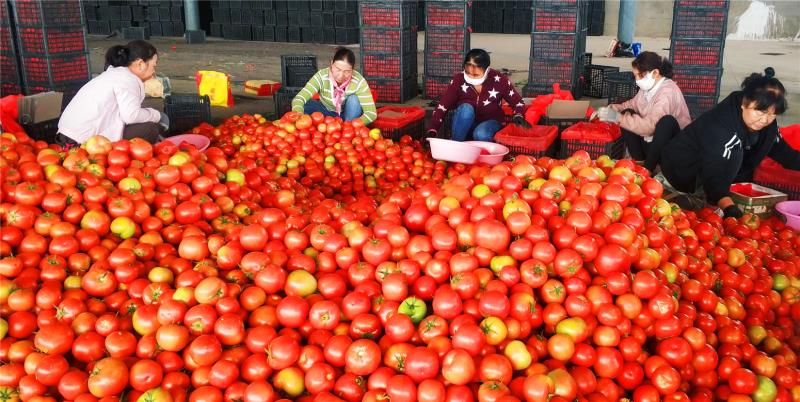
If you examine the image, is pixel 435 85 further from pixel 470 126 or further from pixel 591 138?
pixel 591 138

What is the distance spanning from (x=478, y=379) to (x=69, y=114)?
394 centimetres

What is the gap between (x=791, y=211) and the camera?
4016 millimetres

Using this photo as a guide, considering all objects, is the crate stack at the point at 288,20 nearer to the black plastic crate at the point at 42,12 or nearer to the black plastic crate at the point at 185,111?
the black plastic crate at the point at 42,12

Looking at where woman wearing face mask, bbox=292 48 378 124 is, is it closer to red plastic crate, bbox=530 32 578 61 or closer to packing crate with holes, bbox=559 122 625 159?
packing crate with holes, bbox=559 122 625 159

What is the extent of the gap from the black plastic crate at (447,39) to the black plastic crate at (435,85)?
0.40 metres

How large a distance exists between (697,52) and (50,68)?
746 cm

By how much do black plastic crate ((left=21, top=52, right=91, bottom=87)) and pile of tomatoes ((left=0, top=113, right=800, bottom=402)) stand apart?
4782 mm

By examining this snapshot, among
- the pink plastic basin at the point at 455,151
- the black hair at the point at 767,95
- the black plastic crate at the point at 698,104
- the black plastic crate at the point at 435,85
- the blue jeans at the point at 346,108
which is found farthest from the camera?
the black plastic crate at the point at 435,85

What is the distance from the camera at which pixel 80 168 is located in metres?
2.83

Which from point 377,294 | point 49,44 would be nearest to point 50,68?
point 49,44

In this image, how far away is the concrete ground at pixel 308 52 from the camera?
9691mm

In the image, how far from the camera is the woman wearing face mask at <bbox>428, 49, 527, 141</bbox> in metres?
5.52

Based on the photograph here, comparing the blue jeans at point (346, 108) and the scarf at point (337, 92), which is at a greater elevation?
the scarf at point (337, 92)

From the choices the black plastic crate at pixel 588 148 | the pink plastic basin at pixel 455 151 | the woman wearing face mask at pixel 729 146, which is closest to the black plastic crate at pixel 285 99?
the pink plastic basin at pixel 455 151
